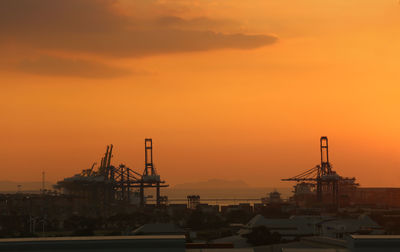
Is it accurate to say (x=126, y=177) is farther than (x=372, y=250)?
Yes

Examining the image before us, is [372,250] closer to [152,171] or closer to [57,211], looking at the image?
[57,211]

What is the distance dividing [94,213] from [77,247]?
146 meters

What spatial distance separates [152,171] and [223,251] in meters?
170

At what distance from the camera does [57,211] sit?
501 feet

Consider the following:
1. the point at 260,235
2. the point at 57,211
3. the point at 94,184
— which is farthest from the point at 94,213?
the point at 260,235

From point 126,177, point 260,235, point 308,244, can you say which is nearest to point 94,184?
point 126,177

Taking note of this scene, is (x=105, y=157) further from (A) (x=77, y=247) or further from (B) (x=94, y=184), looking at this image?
(A) (x=77, y=247)

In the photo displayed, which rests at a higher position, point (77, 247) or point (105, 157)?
point (105, 157)

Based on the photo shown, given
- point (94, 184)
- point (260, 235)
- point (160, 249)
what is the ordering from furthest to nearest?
1. point (94, 184)
2. point (260, 235)
3. point (160, 249)

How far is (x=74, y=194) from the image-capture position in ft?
614

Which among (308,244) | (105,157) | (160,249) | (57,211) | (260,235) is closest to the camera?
(160,249)

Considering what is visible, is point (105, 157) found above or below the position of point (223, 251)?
above

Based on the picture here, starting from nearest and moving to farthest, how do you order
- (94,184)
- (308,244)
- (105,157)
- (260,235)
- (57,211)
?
1. (308,244)
2. (260,235)
3. (57,211)
4. (94,184)
5. (105,157)

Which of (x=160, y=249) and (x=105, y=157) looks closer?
(x=160, y=249)
